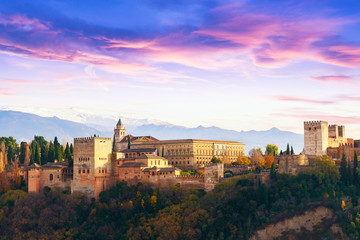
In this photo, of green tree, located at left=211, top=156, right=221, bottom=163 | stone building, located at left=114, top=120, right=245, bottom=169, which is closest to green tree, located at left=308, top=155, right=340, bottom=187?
green tree, located at left=211, top=156, right=221, bottom=163

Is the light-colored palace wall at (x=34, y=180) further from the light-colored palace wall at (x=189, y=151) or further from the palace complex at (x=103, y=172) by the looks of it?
the light-colored palace wall at (x=189, y=151)

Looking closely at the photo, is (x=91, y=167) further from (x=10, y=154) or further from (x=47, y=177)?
(x=10, y=154)

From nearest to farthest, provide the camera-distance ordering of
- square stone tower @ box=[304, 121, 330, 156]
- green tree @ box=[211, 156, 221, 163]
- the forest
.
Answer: the forest
square stone tower @ box=[304, 121, 330, 156]
green tree @ box=[211, 156, 221, 163]

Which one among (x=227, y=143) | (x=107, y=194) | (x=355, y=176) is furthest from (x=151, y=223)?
(x=227, y=143)

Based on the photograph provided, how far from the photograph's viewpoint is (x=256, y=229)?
67.8 m

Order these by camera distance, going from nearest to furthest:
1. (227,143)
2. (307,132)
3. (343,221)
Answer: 1. (343,221)
2. (307,132)
3. (227,143)

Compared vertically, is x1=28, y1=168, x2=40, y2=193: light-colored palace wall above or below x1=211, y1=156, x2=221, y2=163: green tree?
below

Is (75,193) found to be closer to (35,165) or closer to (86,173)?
(86,173)

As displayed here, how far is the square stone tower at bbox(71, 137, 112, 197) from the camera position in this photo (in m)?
78.9

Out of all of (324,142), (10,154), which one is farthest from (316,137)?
(10,154)

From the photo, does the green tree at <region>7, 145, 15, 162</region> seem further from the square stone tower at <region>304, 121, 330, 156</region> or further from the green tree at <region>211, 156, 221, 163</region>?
the square stone tower at <region>304, 121, 330, 156</region>

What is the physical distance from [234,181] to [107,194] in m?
18.9

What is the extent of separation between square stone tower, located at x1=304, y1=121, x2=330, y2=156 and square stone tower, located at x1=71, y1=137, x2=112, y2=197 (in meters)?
32.7

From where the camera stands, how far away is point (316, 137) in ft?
281
